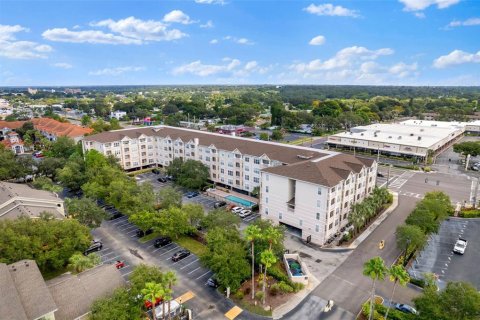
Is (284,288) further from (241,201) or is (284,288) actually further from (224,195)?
(224,195)

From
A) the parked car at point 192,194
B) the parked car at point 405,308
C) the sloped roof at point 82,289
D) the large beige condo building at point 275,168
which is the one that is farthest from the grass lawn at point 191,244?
the parked car at point 405,308

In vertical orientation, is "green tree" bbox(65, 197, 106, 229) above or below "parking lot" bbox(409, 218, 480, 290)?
above

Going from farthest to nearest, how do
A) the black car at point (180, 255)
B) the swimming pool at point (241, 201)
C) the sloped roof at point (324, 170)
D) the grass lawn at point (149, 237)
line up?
the swimming pool at point (241, 201)
the grass lawn at point (149, 237)
the sloped roof at point (324, 170)
the black car at point (180, 255)

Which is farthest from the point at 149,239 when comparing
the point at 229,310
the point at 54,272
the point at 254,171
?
the point at 254,171

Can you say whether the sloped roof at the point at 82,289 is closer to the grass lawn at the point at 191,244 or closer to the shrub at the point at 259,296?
the grass lawn at the point at 191,244

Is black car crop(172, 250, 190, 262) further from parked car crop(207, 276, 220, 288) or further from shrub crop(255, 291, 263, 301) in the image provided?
shrub crop(255, 291, 263, 301)

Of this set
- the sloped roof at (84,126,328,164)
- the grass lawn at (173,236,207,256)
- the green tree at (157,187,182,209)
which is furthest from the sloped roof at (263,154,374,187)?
the grass lawn at (173,236,207,256)

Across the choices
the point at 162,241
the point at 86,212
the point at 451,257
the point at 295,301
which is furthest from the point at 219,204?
the point at 451,257
